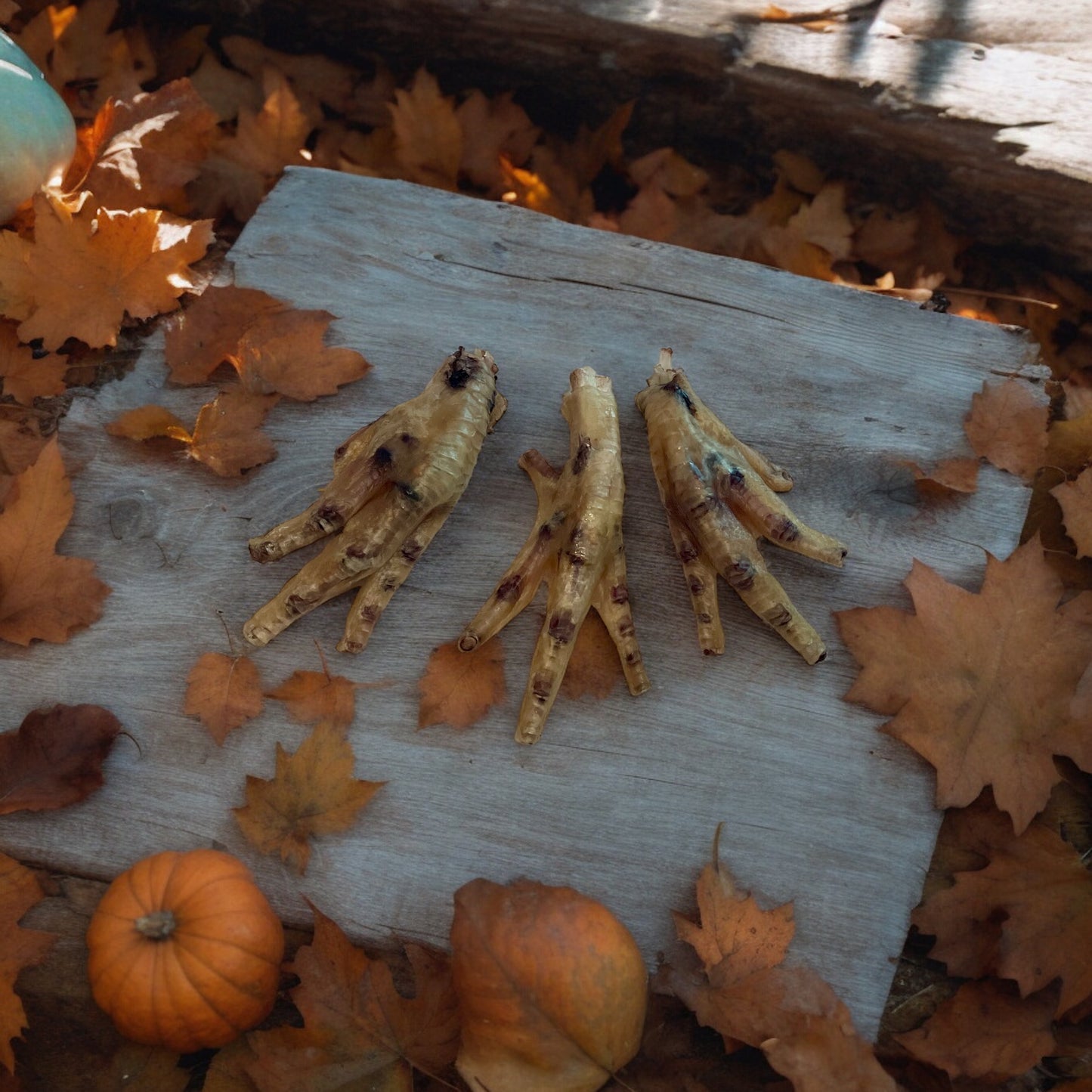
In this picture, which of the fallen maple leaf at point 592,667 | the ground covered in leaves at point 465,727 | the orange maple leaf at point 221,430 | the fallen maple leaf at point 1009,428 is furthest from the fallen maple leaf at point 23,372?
the fallen maple leaf at point 1009,428

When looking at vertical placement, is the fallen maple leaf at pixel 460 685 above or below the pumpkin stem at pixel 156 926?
above

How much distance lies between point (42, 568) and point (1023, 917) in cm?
227

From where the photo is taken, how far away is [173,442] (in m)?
2.32

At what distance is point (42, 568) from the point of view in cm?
207

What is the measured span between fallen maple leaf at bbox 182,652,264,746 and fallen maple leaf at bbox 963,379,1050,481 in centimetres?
Answer: 188

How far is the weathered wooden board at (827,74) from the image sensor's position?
8.86 ft

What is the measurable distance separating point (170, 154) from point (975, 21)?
2.50 metres

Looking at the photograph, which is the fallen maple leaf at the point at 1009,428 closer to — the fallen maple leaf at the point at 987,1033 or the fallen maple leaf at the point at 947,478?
the fallen maple leaf at the point at 947,478

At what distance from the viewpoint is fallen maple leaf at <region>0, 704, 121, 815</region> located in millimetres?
1918

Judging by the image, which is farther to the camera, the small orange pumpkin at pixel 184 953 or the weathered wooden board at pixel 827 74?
the weathered wooden board at pixel 827 74

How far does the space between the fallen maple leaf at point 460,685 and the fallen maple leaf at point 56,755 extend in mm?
691

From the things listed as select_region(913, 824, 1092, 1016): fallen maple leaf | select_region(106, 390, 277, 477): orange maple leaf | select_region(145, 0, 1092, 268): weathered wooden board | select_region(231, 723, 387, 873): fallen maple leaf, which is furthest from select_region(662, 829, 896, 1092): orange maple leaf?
select_region(145, 0, 1092, 268): weathered wooden board

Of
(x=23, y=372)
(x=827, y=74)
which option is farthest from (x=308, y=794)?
(x=827, y=74)

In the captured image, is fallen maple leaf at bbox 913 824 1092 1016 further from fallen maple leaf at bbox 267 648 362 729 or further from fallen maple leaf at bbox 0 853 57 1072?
fallen maple leaf at bbox 0 853 57 1072
